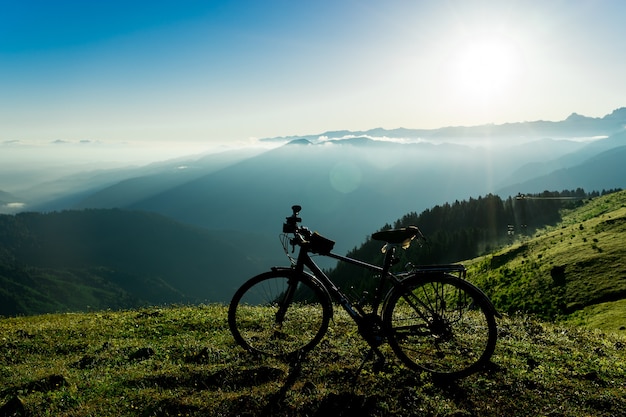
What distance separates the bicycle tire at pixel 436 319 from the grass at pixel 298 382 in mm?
344

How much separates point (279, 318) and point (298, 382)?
2.26 m

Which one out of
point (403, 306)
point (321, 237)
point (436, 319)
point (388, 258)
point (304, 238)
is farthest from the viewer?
point (304, 238)

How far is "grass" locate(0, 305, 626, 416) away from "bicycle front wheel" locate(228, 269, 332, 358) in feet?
1.36

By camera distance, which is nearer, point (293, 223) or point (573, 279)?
point (293, 223)

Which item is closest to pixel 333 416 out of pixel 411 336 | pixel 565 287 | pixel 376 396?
pixel 376 396

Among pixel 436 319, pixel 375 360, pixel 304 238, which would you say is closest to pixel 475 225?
pixel 436 319

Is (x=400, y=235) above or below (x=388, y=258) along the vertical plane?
above

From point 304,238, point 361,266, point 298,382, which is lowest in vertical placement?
point 298,382

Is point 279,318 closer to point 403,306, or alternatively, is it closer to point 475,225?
point 403,306

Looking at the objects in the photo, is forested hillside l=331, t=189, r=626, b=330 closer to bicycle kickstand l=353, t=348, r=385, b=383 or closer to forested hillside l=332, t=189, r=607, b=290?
bicycle kickstand l=353, t=348, r=385, b=383

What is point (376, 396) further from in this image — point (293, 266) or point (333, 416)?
point (293, 266)

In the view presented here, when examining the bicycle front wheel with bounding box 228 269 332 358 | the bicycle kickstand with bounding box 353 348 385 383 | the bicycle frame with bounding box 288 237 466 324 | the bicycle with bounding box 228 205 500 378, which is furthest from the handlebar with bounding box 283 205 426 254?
the bicycle kickstand with bounding box 353 348 385 383

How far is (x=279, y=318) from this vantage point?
892 cm

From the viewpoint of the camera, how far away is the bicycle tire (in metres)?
7.16
